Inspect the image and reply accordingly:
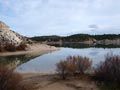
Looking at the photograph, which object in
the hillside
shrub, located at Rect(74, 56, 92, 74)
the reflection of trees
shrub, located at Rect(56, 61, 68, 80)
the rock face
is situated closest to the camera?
shrub, located at Rect(56, 61, 68, 80)

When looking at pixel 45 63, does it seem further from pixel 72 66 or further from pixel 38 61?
pixel 72 66

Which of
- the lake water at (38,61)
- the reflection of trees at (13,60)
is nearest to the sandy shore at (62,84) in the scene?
the lake water at (38,61)

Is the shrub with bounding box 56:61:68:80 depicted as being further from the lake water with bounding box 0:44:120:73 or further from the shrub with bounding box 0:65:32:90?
the shrub with bounding box 0:65:32:90

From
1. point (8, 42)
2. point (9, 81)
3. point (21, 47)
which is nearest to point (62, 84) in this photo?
point (9, 81)

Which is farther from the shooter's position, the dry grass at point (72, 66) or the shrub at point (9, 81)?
the dry grass at point (72, 66)

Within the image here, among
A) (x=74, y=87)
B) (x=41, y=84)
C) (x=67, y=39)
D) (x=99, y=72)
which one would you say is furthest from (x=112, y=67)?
(x=67, y=39)

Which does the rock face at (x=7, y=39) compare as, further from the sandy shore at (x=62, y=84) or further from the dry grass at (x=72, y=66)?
the sandy shore at (x=62, y=84)

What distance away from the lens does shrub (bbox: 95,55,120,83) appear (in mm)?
13946

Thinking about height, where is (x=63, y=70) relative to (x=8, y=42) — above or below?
below

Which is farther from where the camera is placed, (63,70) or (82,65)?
(82,65)

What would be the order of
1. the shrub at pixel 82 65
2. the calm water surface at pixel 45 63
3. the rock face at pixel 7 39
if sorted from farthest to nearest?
the rock face at pixel 7 39, the calm water surface at pixel 45 63, the shrub at pixel 82 65

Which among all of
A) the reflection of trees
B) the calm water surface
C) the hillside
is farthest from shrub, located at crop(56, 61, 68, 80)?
the hillside

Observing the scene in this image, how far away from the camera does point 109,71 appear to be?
14.3 meters

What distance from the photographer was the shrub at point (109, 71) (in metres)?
13.9
